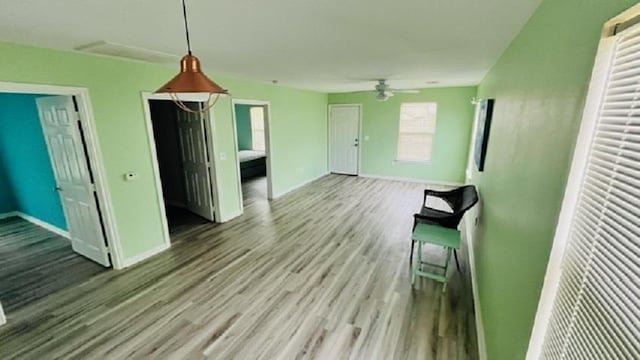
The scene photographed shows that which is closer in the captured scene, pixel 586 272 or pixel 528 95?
pixel 586 272

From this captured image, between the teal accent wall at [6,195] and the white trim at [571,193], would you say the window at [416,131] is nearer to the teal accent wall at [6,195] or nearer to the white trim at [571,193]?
the white trim at [571,193]

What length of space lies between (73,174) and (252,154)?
205 inches

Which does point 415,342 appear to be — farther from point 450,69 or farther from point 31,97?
point 31,97

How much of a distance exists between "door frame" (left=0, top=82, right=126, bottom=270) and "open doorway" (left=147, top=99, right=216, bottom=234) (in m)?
1.09

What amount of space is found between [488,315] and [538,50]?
5.93 feet

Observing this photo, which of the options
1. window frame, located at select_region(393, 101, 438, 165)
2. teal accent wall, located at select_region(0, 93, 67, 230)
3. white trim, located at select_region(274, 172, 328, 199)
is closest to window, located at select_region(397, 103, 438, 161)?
window frame, located at select_region(393, 101, 438, 165)

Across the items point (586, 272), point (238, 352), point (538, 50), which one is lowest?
point (238, 352)

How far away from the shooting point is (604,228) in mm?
813

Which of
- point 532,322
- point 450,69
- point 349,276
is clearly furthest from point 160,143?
point 532,322

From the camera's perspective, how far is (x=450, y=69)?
3930 mm

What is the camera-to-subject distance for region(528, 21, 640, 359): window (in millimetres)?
700

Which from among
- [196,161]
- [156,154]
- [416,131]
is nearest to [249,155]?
[196,161]

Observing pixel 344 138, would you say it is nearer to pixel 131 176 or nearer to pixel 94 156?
pixel 131 176

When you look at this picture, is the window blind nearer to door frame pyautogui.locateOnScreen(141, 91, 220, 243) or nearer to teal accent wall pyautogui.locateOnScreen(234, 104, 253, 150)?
door frame pyautogui.locateOnScreen(141, 91, 220, 243)
